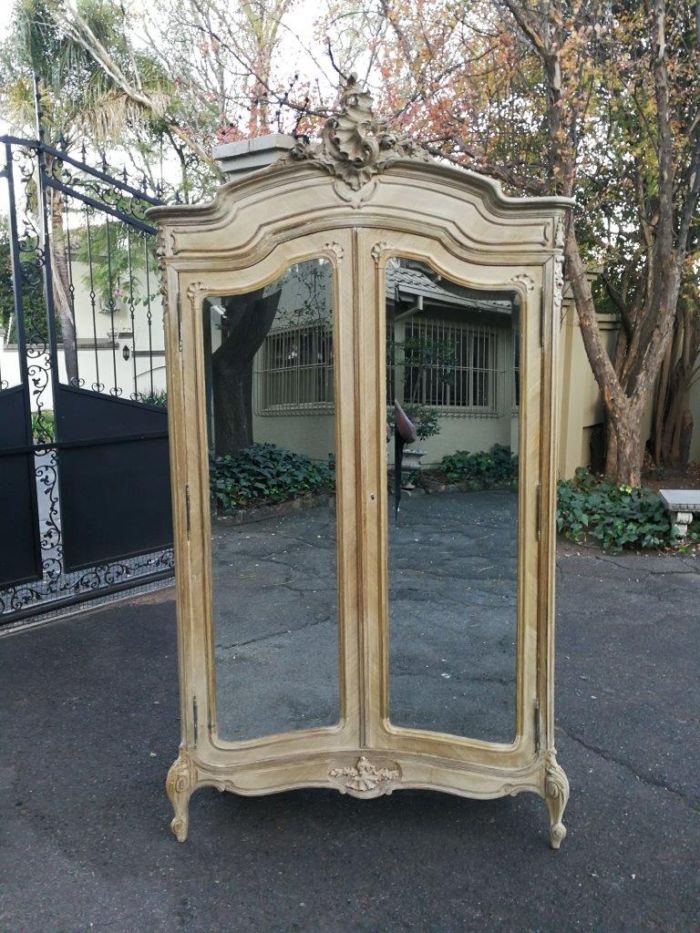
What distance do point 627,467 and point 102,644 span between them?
5834 mm

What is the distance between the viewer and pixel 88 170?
5102mm

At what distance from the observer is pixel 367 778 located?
8.46 ft

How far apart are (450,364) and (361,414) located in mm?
414

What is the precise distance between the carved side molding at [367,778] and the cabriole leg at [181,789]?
Answer: 20.9 inches

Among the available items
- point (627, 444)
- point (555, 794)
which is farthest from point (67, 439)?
point (627, 444)

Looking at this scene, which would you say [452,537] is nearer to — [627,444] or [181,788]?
[181,788]

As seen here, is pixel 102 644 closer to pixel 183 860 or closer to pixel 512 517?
pixel 183 860

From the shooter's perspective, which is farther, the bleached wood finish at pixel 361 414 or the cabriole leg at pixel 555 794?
the cabriole leg at pixel 555 794

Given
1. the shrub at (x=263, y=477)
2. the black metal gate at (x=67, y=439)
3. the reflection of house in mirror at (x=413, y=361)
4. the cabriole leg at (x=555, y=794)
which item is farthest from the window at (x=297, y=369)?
the black metal gate at (x=67, y=439)

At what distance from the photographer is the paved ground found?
2.27 metres

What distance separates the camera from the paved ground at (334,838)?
2.27 m

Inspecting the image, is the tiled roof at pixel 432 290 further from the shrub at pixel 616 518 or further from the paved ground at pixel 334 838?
the shrub at pixel 616 518

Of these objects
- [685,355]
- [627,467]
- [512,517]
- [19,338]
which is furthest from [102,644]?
[685,355]

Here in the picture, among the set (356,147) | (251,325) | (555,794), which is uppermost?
(356,147)
